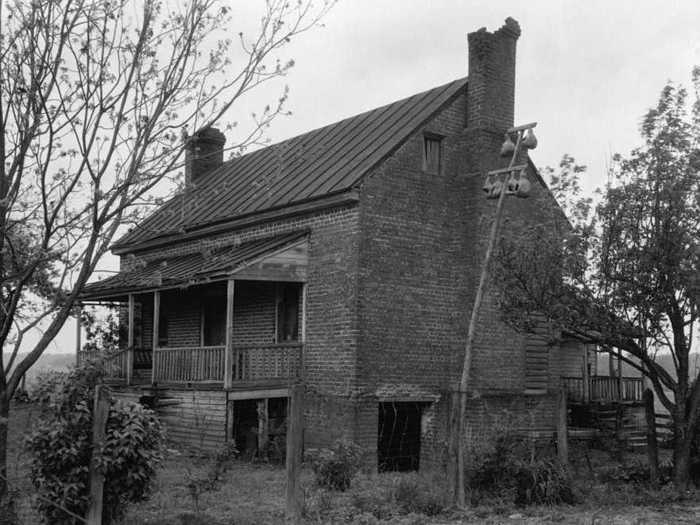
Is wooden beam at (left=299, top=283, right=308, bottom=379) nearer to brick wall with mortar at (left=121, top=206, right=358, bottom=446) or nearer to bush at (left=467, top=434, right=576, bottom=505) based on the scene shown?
brick wall with mortar at (left=121, top=206, right=358, bottom=446)

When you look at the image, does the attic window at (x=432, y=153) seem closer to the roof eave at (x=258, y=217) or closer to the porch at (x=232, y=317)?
the roof eave at (x=258, y=217)

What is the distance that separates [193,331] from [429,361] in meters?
7.22

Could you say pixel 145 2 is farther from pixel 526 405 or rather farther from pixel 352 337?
pixel 526 405

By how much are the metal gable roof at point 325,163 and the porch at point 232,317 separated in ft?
3.52

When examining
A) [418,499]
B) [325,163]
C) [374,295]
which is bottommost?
[418,499]

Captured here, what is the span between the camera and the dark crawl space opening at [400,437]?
59.0ft

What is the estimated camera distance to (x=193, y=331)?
22531mm

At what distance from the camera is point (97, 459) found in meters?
8.29

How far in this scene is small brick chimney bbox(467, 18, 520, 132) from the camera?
62.2ft

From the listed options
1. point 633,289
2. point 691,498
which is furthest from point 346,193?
point 691,498

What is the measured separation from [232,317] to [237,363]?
3.12 ft

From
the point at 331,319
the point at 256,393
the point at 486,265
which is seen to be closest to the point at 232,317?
the point at 256,393

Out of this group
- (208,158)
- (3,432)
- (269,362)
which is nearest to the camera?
(3,432)

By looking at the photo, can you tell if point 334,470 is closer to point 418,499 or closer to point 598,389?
point 418,499
